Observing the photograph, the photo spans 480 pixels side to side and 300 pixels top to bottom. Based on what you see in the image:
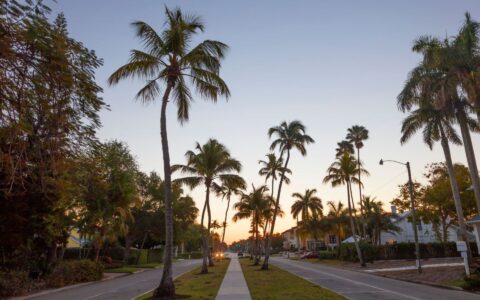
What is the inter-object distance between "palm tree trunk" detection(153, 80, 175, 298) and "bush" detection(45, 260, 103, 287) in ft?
51.9

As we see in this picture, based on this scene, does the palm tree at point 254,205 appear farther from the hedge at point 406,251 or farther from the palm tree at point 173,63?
the palm tree at point 173,63

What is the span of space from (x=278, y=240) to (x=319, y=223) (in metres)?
71.5

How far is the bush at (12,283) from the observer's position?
65.7 feet

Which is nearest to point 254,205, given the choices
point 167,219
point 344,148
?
point 344,148

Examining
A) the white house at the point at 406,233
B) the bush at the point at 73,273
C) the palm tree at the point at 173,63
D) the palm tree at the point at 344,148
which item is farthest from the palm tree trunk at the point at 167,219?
the white house at the point at 406,233

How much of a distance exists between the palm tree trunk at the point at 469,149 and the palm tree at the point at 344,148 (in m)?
18.9

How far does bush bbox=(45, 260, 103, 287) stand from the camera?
26.0 metres

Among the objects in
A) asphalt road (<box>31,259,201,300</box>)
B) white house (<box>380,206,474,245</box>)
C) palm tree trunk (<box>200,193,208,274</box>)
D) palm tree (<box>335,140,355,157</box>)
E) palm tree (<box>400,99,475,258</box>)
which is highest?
palm tree (<box>335,140,355,157</box>)

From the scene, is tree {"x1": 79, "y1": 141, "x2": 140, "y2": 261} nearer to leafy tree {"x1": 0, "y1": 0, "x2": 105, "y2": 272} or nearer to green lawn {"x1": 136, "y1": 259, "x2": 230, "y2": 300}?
green lawn {"x1": 136, "y1": 259, "x2": 230, "y2": 300}

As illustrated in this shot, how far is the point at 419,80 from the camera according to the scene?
2627cm

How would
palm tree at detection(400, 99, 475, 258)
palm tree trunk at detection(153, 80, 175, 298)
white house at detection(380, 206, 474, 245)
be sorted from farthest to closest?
white house at detection(380, 206, 474, 245), palm tree at detection(400, 99, 475, 258), palm tree trunk at detection(153, 80, 175, 298)

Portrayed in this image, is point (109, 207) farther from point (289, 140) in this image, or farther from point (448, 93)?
point (448, 93)

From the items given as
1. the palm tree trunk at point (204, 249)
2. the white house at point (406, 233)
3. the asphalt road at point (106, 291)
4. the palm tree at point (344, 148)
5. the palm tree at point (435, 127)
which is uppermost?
the palm tree at point (344, 148)

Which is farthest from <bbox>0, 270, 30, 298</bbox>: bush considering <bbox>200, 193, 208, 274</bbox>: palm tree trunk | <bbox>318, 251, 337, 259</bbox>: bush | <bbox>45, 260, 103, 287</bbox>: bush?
<bbox>318, 251, 337, 259</bbox>: bush
